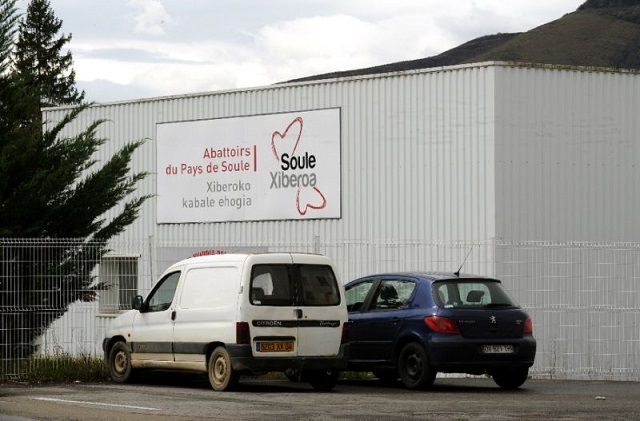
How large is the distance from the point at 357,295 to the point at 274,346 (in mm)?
2942

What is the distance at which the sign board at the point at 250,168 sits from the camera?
109ft

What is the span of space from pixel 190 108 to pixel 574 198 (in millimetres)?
10096

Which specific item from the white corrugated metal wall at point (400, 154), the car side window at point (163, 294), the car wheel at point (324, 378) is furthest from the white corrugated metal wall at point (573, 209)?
the car side window at point (163, 294)

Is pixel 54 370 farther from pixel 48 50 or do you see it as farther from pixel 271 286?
pixel 48 50

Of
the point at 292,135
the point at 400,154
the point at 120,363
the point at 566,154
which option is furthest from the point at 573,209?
the point at 120,363

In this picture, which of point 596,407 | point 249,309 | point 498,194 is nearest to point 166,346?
point 249,309

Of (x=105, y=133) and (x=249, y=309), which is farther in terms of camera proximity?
(x=105, y=133)

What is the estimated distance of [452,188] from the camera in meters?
30.5

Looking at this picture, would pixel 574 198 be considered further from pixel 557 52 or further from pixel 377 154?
pixel 557 52

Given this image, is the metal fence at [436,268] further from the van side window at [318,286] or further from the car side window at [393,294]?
the van side window at [318,286]

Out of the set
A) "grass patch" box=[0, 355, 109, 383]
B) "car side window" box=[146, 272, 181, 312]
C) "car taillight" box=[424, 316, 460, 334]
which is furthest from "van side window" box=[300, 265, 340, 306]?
"grass patch" box=[0, 355, 109, 383]

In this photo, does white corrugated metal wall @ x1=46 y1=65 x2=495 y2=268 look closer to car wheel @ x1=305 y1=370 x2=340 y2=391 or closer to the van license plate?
car wheel @ x1=305 y1=370 x2=340 y2=391

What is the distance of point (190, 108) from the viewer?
119 feet

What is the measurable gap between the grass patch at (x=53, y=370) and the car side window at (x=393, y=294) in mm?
4253
